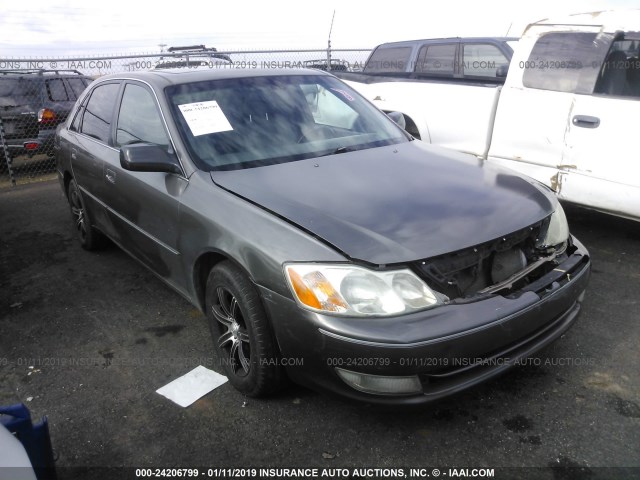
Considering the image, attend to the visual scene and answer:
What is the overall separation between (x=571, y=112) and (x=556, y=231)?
199 cm

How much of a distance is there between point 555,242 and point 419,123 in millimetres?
3157

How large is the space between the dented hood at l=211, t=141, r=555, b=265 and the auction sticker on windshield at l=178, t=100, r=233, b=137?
373 mm

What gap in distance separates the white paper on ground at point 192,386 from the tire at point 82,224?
2.22 meters

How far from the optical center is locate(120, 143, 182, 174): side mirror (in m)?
2.84

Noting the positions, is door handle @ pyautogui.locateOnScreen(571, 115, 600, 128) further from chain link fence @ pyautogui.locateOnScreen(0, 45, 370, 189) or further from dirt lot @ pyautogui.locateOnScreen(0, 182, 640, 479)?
chain link fence @ pyautogui.locateOnScreen(0, 45, 370, 189)

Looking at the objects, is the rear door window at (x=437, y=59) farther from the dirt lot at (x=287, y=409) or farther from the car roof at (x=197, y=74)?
the dirt lot at (x=287, y=409)

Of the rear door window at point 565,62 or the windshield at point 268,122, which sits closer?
the windshield at point 268,122

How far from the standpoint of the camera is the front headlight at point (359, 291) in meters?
2.10

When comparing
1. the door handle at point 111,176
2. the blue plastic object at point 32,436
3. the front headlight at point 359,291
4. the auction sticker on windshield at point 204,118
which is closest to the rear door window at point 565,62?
the auction sticker on windshield at point 204,118

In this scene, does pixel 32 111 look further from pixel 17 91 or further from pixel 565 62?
pixel 565 62

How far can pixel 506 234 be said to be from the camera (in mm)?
2381

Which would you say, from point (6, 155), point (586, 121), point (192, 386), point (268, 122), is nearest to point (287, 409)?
point (192, 386)

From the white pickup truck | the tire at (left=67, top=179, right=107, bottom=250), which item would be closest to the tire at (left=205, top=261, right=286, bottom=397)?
the tire at (left=67, top=179, right=107, bottom=250)

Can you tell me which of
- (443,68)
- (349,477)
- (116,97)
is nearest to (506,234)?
(349,477)
